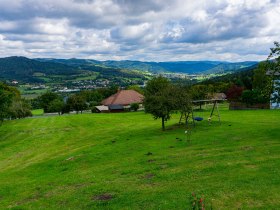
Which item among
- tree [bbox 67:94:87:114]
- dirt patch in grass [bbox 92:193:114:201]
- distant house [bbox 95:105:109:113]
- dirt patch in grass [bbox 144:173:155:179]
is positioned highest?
tree [bbox 67:94:87:114]

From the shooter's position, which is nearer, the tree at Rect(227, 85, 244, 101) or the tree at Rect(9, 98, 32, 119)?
the tree at Rect(9, 98, 32, 119)

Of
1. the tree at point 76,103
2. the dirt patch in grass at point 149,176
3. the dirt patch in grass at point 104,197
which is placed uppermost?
the tree at point 76,103

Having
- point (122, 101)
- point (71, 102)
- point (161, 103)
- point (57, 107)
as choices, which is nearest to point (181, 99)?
point (161, 103)

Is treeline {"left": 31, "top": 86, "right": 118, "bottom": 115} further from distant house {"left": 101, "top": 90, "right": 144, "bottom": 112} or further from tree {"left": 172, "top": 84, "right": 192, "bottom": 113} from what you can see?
tree {"left": 172, "top": 84, "right": 192, "bottom": 113}

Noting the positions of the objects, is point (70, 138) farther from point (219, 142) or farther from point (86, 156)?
point (219, 142)

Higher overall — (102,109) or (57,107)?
(57,107)

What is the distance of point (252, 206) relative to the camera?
12477 millimetres

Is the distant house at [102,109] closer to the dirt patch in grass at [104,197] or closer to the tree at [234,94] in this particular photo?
the tree at [234,94]

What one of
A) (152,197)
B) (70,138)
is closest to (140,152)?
(152,197)

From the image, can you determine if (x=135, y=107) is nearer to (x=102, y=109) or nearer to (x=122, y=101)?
(x=122, y=101)

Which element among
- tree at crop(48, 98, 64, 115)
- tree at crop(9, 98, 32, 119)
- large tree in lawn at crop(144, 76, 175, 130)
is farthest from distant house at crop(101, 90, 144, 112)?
large tree in lawn at crop(144, 76, 175, 130)

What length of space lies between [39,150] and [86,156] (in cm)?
1356

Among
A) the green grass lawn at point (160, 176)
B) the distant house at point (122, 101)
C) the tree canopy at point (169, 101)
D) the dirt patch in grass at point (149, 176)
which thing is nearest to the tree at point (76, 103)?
the distant house at point (122, 101)

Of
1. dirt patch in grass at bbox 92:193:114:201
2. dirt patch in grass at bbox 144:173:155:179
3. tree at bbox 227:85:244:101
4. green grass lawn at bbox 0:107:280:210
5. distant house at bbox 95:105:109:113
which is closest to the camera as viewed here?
green grass lawn at bbox 0:107:280:210
